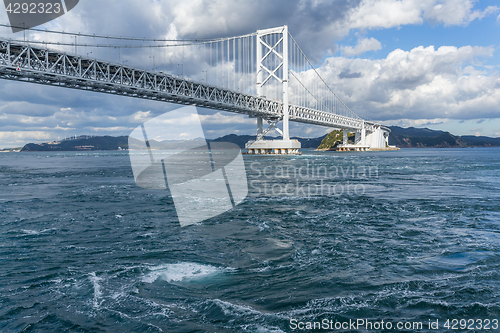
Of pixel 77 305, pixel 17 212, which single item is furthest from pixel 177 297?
pixel 17 212

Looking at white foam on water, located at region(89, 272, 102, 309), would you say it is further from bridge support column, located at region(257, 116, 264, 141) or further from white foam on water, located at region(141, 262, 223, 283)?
bridge support column, located at region(257, 116, 264, 141)

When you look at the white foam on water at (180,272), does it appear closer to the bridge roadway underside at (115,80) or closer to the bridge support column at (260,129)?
the bridge roadway underside at (115,80)

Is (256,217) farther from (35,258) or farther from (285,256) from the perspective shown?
(35,258)

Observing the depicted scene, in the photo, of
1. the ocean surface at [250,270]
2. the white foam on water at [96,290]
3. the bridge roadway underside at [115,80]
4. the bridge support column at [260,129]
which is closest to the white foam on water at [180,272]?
the ocean surface at [250,270]

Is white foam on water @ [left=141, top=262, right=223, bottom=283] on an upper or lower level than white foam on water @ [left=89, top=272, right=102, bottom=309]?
lower

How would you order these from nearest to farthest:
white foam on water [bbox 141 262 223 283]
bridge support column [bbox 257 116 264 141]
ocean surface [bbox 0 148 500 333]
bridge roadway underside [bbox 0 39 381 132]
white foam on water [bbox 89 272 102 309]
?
ocean surface [bbox 0 148 500 333]
white foam on water [bbox 89 272 102 309]
white foam on water [bbox 141 262 223 283]
bridge roadway underside [bbox 0 39 381 132]
bridge support column [bbox 257 116 264 141]

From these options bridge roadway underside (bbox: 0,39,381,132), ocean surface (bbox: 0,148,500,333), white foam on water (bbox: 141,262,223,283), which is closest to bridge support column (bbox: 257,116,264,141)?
bridge roadway underside (bbox: 0,39,381,132)

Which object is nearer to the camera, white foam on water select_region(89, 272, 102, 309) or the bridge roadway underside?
white foam on water select_region(89, 272, 102, 309)
